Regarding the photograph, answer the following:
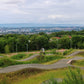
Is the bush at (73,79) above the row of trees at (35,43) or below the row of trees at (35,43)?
above

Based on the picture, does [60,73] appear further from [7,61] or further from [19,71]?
[7,61]

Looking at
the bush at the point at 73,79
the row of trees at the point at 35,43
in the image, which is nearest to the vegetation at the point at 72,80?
the bush at the point at 73,79

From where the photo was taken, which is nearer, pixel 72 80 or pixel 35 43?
pixel 72 80

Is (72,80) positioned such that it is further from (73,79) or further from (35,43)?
(35,43)

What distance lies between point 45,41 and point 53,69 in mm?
27820

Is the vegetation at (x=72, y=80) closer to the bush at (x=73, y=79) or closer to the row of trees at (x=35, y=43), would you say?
the bush at (x=73, y=79)

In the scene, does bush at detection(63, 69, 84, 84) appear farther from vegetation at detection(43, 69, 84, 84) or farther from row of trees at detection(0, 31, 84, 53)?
row of trees at detection(0, 31, 84, 53)

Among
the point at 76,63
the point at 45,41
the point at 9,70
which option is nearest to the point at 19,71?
the point at 9,70

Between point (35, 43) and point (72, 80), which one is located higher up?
point (72, 80)

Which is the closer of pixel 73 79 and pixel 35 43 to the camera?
pixel 73 79

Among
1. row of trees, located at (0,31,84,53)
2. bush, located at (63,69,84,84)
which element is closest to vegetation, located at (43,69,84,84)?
bush, located at (63,69,84,84)

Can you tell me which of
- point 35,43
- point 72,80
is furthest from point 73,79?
point 35,43

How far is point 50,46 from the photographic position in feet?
141

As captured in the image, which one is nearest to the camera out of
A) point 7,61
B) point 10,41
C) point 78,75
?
point 78,75
